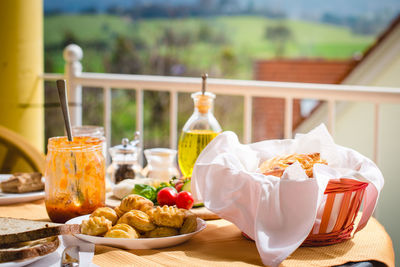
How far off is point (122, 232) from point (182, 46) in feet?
27.8

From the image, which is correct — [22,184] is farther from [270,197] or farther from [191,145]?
[270,197]

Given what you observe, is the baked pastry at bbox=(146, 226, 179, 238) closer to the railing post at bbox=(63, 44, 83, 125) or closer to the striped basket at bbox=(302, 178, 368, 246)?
the striped basket at bbox=(302, 178, 368, 246)

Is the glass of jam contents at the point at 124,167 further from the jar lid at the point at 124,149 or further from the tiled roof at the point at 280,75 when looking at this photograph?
the tiled roof at the point at 280,75

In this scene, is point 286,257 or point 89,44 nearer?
point 286,257

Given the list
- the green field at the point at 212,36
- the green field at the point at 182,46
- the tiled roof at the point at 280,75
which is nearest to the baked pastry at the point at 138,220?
the tiled roof at the point at 280,75

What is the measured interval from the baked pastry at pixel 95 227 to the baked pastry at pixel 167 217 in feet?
0.28

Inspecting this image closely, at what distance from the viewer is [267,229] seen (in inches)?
36.7

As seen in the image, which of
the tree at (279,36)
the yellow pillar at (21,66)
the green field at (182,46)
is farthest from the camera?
the tree at (279,36)

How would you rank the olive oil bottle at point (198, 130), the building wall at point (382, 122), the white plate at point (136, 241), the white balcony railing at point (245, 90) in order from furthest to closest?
the building wall at point (382, 122) → the white balcony railing at point (245, 90) → the olive oil bottle at point (198, 130) → the white plate at point (136, 241)

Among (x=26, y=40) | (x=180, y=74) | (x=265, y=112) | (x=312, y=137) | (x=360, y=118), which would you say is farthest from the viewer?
(x=180, y=74)

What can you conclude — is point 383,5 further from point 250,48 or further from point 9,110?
point 9,110

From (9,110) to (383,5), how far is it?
8.39m

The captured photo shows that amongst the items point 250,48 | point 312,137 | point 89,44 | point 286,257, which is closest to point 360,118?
point 312,137

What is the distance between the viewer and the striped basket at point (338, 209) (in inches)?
37.6
